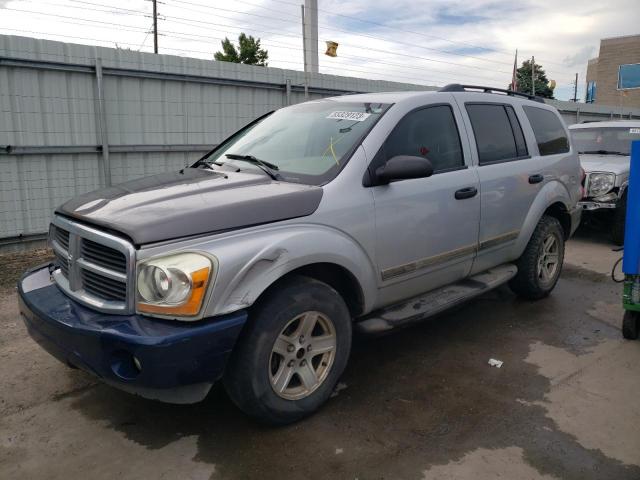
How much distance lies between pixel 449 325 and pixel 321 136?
204cm

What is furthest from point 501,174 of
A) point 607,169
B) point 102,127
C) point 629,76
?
point 629,76

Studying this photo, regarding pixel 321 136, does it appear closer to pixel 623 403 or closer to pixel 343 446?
pixel 343 446

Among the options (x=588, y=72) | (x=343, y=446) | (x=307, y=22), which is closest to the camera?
(x=343, y=446)

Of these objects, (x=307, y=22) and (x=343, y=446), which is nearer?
(x=343, y=446)

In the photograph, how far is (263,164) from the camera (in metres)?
3.53

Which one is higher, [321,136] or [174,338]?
[321,136]

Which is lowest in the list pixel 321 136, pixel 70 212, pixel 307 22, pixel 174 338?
pixel 174 338

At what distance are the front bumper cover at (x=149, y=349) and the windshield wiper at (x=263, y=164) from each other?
3.63 feet

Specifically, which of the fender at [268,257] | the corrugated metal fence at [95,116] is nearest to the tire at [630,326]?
the fender at [268,257]

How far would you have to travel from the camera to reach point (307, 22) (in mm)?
11398

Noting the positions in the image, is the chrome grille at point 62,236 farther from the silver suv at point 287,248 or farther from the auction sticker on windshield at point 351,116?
the auction sticker on windshield at point 351,116

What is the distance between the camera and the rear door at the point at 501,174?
4.12m

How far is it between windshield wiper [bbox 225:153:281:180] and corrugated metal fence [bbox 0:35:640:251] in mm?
3999

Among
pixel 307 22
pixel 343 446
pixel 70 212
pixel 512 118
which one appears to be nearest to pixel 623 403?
pixel 343 446
